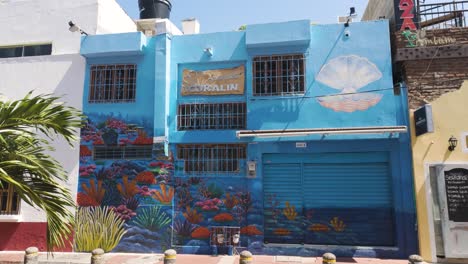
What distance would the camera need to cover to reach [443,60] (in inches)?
471

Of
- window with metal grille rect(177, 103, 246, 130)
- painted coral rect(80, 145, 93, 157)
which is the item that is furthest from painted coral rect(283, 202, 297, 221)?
painted coral rect(80, 145, 93, 157)

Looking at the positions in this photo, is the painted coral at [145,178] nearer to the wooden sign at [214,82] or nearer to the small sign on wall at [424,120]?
the wooden sign at [214,82]

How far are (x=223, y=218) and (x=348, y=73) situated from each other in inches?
263

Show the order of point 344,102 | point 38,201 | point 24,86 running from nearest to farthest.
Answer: point 38,201, point 344,102, point 24,86

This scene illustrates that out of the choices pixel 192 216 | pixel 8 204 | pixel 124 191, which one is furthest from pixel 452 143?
pixel 8 204

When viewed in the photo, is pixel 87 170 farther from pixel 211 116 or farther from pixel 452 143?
pixel 452 143

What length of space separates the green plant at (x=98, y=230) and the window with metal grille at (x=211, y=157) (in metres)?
3.16

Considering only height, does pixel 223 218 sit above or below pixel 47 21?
below

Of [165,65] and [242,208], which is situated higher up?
[165,65]

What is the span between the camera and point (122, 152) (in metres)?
13.6

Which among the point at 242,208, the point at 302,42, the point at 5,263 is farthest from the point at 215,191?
the point at 5,263

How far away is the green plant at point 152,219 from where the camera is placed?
1287cm

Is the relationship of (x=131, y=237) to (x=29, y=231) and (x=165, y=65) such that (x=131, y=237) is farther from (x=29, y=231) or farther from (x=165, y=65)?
(x=165, y=65)

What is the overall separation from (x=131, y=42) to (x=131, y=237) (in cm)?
716
